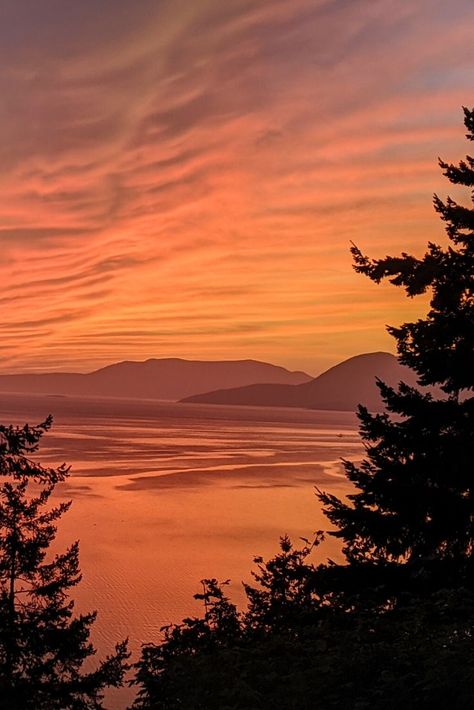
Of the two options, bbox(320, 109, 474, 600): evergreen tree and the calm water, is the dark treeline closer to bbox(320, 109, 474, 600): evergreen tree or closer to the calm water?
bbox(320, 109, 474, 600): evergreen tree

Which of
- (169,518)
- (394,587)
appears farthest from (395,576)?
(169,518)

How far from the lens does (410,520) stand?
11656 millimetres

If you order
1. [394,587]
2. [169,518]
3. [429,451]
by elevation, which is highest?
[429,451]

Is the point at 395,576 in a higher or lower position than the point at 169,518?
higher

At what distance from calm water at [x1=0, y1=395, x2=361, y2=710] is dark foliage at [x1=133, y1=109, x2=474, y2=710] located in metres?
16.1

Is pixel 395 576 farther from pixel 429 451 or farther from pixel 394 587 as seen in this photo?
pixel 429 451

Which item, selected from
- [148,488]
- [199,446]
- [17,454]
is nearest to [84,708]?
[17,454]

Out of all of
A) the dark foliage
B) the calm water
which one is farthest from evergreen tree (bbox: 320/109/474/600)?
the calm water

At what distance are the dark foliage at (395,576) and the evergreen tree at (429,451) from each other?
22mm

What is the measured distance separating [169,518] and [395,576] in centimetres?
4765

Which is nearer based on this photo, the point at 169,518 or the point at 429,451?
the point at 429,451

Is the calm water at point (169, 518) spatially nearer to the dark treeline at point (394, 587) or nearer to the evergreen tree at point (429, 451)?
the dark treeline at point (394, 587)

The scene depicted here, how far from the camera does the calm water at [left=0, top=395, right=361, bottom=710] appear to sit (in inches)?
1389

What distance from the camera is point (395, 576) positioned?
11.9 metres
